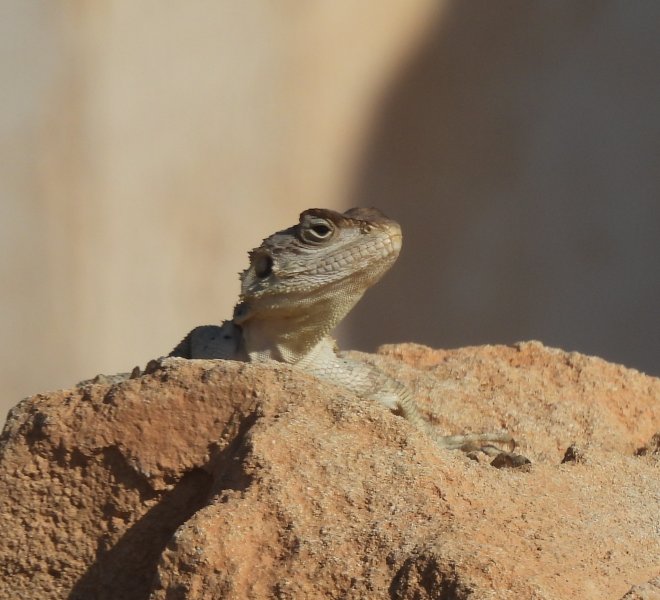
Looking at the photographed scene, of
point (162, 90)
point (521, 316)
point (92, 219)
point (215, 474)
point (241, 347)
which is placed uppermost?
point (162, 90)

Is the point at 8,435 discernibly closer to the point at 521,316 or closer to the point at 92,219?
the point at 92,219

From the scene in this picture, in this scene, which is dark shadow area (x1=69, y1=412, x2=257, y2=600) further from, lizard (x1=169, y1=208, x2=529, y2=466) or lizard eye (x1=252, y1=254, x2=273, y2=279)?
lizard eye (x1=252, y1=254, x2=273, y2=279)

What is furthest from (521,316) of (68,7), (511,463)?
(511,463)

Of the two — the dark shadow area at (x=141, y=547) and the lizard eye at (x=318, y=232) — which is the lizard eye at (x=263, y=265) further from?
the dark shadow area at (x=141, y=547)

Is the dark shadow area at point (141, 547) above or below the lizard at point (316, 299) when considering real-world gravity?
below

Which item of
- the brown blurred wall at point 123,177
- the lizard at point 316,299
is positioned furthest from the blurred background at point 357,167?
the lizard at point 316,299
